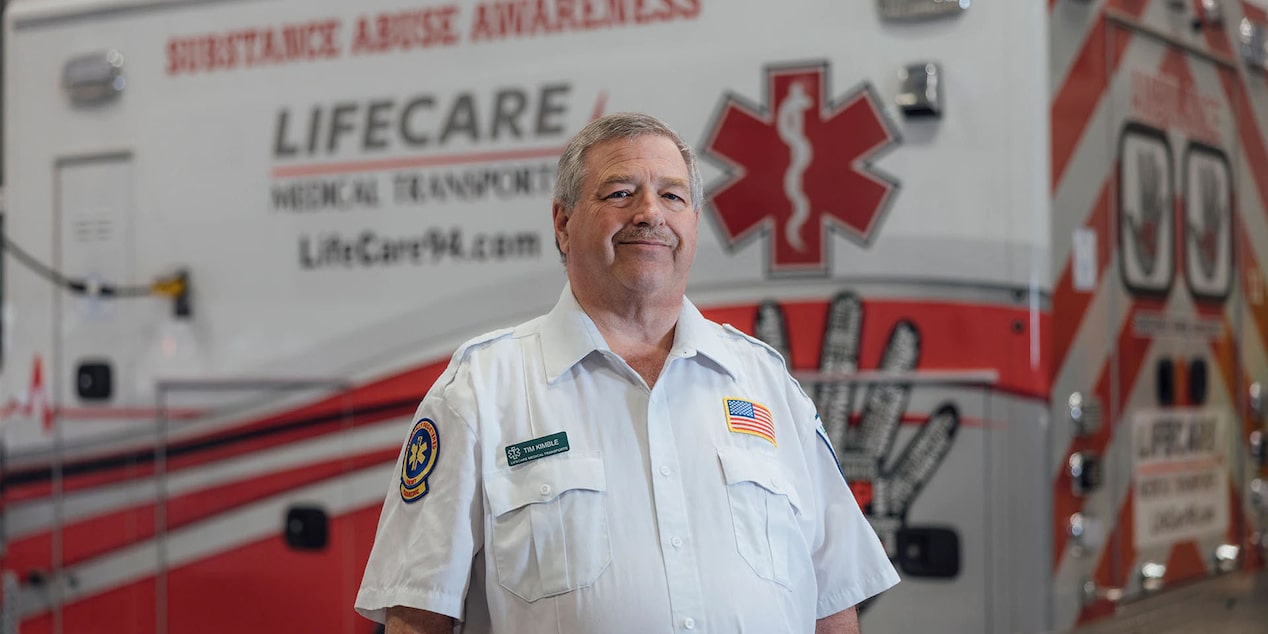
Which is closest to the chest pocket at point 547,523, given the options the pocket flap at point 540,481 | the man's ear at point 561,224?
the pocket flap at point 540,481

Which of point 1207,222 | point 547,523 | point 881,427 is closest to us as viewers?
point 547,523

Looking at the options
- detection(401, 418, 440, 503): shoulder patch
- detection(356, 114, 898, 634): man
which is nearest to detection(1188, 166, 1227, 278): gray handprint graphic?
detection(356, 114, 898, 634): man

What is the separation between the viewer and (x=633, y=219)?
2.17m

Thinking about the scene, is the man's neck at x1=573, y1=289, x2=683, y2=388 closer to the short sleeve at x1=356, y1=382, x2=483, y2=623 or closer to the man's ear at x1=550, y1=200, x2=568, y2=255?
the man's ear at x1=550, y1=200, x2=568, y2=255

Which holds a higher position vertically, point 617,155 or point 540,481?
point 617,155

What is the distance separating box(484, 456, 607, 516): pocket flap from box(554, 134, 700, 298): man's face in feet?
0.87

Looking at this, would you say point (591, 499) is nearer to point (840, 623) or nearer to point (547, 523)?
point (547, 523)

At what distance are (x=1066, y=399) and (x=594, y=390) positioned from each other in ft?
4.78

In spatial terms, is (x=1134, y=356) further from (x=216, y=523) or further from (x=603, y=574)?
(x=216, y=523)

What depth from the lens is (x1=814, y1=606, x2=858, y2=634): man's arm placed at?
2.36 meters

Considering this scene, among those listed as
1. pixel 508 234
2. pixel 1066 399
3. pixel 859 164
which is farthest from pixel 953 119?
pixel 508 234

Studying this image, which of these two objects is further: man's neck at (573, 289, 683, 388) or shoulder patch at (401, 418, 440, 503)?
man's neck at (573, 289, 683, 388)

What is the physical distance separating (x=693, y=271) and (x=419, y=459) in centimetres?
147

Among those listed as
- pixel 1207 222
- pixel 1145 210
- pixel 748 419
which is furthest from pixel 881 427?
pixel 1207 222
